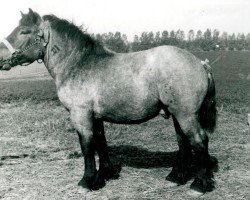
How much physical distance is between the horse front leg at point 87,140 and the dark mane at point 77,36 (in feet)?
3.56

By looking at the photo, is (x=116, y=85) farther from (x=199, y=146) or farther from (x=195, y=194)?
(x=195, y=194)

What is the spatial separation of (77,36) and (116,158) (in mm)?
3005

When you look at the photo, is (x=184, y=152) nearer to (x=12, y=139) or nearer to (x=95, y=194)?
(x=95, y=194)

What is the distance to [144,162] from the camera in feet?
23.6

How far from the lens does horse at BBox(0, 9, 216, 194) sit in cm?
509

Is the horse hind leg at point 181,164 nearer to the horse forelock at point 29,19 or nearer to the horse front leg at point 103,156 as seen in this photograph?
the horse front leg at point 103,156

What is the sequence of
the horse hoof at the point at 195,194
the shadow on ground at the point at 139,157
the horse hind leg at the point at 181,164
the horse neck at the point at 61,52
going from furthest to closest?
the shadow on ground at the point at 139,157
the horse hind leg at the point at 181,164
the horse neck at the point at 61,52
the horse hoof at the point at 195,194

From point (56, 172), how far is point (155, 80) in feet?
9.71

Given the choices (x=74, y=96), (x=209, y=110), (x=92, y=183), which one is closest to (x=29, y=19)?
(x=74, y=96)

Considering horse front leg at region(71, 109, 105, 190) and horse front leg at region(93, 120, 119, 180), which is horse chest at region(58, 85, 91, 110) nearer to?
horse front leg at region(71, 109, 105, 190)

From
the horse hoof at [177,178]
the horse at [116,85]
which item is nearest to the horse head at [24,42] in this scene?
the horse at [116,85]

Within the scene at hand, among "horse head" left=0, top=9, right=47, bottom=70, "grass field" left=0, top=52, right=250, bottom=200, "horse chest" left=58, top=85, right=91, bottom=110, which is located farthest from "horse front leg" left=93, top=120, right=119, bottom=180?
"horse head" left=0, top=9, right=47, bottom=70

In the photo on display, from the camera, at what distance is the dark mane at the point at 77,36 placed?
5816 millimetres

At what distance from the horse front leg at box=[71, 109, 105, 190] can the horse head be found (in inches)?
50.1
